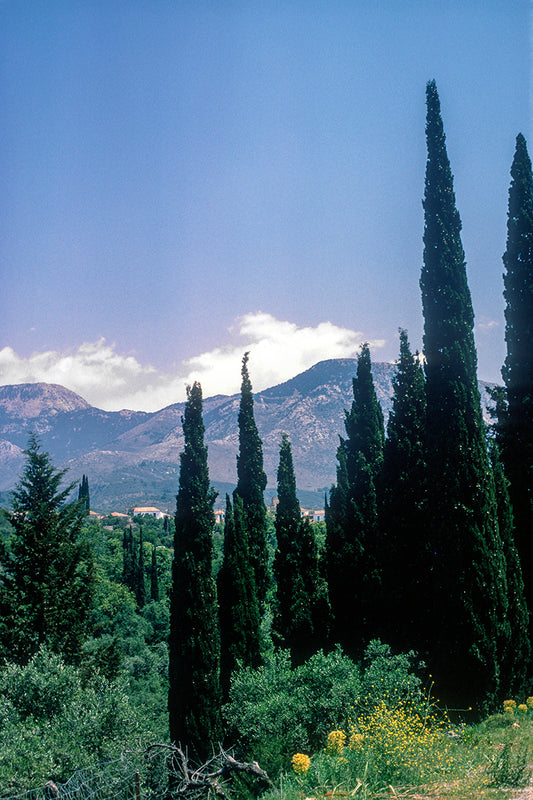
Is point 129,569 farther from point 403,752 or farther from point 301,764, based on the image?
point 403,752

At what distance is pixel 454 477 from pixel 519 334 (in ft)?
23.6

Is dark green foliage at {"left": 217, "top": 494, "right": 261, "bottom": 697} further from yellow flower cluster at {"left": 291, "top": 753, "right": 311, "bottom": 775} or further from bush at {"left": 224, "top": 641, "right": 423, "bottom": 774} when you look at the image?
yellow flower cluster at {"left": 291, "top": 753, "right": 311, "bottom": 775}

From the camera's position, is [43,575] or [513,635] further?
[43,575]

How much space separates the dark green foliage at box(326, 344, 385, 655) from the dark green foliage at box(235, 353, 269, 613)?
6.48 m

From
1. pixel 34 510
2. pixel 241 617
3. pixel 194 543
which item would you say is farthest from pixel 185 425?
pixel 241 617

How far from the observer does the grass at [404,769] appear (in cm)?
591

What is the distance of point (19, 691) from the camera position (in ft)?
44.4

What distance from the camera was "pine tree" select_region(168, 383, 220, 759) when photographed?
16406 mm

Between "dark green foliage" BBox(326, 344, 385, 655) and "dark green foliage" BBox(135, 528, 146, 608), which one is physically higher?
"dark green foliage" BBox(326, 344, 385, 655)

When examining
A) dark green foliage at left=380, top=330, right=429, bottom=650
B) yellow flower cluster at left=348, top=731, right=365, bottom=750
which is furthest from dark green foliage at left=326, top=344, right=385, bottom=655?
yellow flower cluster at left=348, top=731, right=365, bottom=750

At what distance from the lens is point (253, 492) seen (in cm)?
2698

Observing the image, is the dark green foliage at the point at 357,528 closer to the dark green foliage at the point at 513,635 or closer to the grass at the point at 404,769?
the dark green foliage at the point at 513,635

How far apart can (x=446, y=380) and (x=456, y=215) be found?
4.91 metres

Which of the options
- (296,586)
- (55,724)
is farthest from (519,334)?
(55,724)
